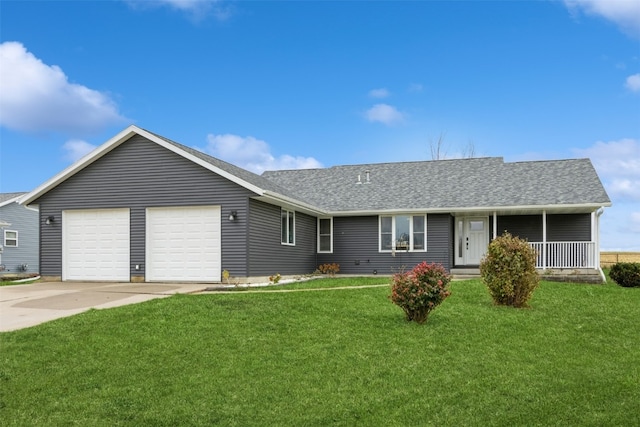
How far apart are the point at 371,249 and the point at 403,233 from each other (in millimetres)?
1495

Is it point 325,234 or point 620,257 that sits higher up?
point 325,234

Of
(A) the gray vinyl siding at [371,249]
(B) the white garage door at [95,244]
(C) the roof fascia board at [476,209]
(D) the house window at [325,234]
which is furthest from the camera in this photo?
(D) the house window at [325,234]

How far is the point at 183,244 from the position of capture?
18.8 m

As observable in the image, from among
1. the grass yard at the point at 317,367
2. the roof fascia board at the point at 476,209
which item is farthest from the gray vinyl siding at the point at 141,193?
the roof fascia board at the point at 476,209

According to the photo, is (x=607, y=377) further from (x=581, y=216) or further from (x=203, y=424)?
(x=581, y=216)

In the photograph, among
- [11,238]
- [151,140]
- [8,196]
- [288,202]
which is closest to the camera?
[151,140]

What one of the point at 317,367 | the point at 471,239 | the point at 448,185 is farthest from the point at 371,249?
the point at 317,367

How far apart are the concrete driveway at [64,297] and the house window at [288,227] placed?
14.9 ft

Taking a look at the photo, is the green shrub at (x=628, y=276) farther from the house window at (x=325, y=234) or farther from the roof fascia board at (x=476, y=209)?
the house window at (x=325, y=234)

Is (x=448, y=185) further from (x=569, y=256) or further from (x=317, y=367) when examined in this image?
(x=317, y=367)

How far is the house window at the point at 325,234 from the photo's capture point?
2467 cm

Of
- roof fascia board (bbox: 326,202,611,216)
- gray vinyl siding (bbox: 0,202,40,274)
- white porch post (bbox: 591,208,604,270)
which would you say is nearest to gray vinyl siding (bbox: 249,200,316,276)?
roof fascia board (bbox: 326,202,611,216)

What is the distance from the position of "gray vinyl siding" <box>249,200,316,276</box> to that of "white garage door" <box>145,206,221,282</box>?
116 cm

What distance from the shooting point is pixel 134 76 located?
17609mm
